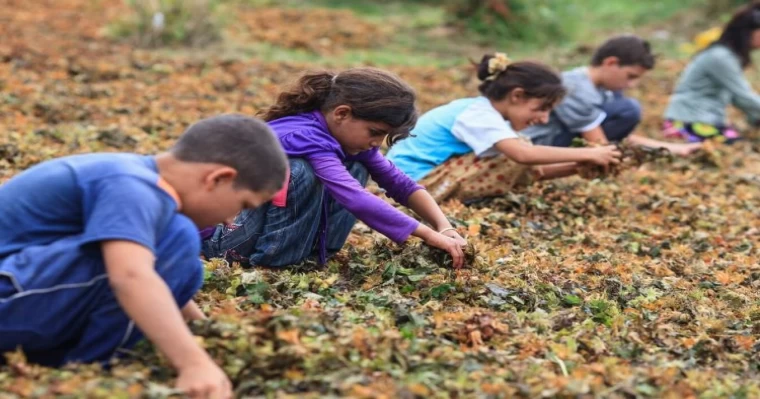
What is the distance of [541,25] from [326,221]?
9.27 meters

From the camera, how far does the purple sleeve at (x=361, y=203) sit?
4.00 meters

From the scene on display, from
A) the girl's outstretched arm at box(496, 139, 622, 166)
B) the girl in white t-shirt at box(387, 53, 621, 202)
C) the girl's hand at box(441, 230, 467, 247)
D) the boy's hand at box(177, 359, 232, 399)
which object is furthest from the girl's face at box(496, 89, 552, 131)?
the boy's hand at box(177, 359, 232, 399)

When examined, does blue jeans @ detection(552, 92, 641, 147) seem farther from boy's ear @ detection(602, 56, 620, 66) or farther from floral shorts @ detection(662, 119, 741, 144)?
floral shorts @ detection(662, 119, 741, 144)

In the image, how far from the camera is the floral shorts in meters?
8.56

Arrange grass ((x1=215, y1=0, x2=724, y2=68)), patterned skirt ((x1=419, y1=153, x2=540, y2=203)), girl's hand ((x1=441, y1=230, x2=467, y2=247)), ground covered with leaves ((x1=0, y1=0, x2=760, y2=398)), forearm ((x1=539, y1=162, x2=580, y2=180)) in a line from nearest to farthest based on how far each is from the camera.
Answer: ground covered with leaves ((x1=0, y1=0, x2=760, y2=398)) < girl's hand ((x1=441, y1=230, x2=467, y2=247)) < patterned skirt ((x1=419, y1=153, x2=540, y2=203)) < forearm ((x1=539, y1=162, x2=580, y2=180)) < grass ((x1=215, y1=0, x2=724, y2=68))

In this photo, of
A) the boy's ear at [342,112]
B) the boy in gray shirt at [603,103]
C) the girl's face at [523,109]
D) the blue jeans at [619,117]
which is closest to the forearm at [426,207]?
the boy's ear at [342,112]

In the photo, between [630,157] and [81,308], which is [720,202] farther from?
[81,308]

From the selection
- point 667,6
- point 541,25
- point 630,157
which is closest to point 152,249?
point 630,157

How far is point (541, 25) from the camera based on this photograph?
12930 millimetres

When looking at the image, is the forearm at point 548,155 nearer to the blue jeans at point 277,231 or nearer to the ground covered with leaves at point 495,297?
the ground covered with leaves at point 495,297

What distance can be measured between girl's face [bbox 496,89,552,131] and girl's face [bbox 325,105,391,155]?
5.49 feet

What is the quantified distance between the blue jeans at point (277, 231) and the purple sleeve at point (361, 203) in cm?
9

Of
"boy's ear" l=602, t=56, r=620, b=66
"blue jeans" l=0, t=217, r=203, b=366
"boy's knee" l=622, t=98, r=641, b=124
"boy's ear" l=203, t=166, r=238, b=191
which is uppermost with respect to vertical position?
"boy's ear" l=203, t=166, r=238, b=191

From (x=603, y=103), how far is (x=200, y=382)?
5129 millimetres
